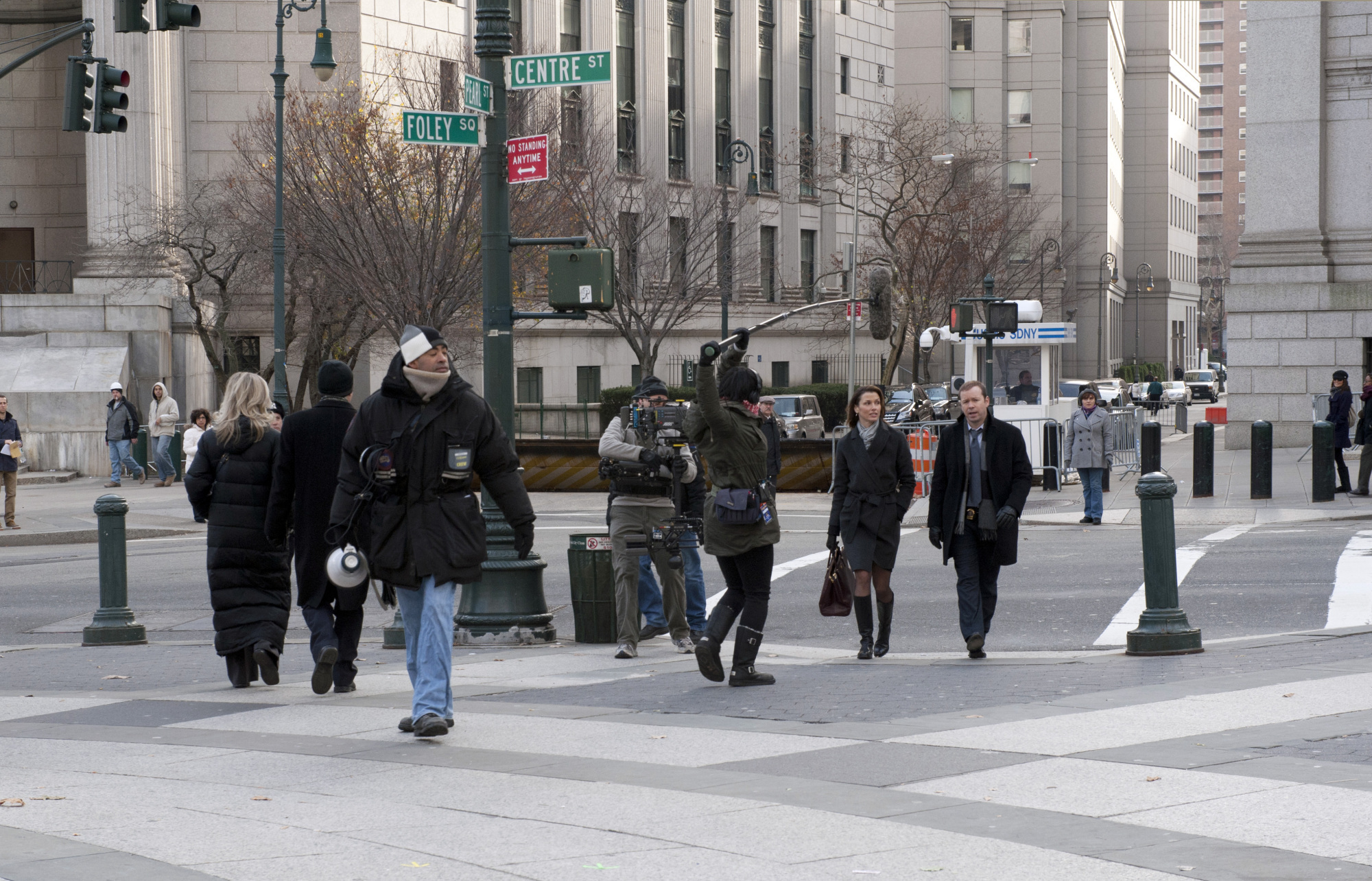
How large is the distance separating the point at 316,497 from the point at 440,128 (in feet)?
12.2

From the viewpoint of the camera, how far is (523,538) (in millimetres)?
7488

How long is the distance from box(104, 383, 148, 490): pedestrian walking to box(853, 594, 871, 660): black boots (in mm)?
22422

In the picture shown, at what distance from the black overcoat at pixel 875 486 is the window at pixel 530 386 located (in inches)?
1668

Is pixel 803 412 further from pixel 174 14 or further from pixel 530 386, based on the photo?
pixel 174 14

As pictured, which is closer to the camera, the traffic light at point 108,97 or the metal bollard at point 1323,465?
the traffic light at point 108,97

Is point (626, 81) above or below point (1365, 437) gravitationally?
above

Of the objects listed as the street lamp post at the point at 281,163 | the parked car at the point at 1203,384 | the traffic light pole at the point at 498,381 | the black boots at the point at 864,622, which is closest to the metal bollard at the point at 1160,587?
the black boots at the point at 864,622

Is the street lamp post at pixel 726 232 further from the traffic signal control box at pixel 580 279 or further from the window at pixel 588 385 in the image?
the traffic signal control box at pixel 580 279

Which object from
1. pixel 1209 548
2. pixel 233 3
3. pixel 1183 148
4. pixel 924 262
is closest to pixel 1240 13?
pixel 1183 148

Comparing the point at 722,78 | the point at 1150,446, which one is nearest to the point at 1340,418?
the point at 1150,446

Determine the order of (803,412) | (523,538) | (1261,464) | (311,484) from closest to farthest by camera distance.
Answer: (523,538)
(311,484)
(1261,464)
(803,412)

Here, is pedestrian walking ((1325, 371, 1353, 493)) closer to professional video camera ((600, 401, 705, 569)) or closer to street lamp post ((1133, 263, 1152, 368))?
professional video camera ((600, 401, 705, 569))

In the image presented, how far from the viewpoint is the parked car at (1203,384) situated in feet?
257

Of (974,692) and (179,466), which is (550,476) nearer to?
(179,466)
